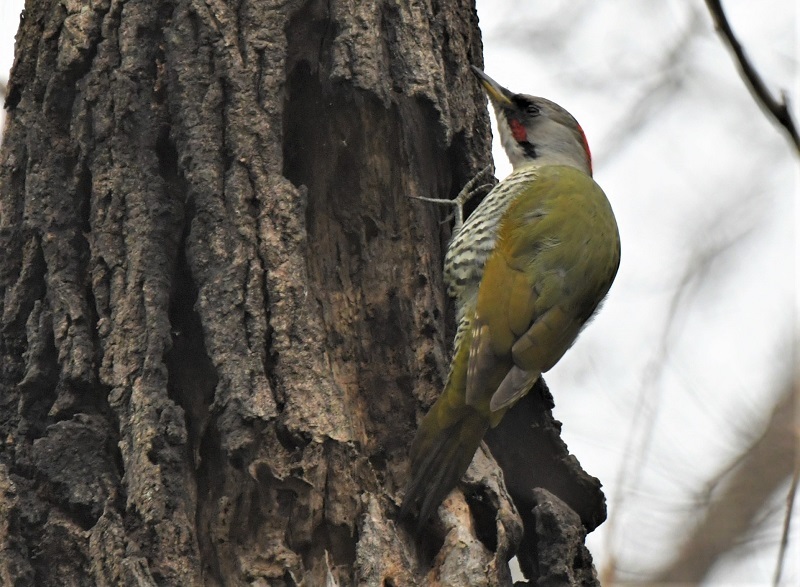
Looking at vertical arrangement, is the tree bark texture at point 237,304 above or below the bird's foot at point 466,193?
below

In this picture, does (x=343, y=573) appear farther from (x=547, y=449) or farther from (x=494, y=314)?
(x=494, y=314)

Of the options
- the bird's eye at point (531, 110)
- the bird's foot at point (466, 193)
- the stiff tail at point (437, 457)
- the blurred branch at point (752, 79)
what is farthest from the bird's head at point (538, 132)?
the blurred branch at point (752, 79)

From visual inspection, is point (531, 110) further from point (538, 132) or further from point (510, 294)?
point (510, 294)

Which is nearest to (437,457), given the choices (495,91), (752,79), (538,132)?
(752,79)

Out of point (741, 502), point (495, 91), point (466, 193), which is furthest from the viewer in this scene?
point (741, 502)

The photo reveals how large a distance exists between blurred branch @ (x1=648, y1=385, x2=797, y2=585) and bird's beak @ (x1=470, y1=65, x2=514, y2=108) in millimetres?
2504

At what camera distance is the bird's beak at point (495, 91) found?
371cm

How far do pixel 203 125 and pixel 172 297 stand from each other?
49 centimetres

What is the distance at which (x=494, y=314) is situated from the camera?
3428 mm

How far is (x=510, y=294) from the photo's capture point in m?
3.58

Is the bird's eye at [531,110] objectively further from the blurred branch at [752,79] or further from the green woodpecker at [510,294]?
the blurred branch at [752,79]

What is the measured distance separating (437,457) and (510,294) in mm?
895

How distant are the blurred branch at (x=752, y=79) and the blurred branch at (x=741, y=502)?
15.3ft

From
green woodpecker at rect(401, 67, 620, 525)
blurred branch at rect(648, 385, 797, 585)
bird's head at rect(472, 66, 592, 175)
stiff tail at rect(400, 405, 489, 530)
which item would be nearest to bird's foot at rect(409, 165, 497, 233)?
green woodpecker at rect(401, 67, 620, 525)
